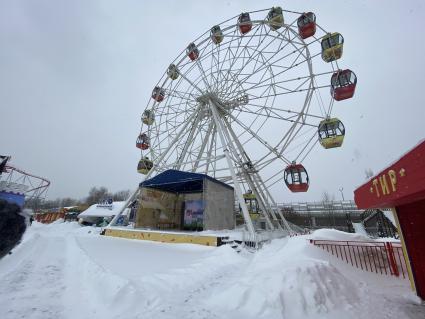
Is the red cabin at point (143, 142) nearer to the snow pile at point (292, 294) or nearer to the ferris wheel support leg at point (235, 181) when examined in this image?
the ferris wheel support leg at point (235, 181)

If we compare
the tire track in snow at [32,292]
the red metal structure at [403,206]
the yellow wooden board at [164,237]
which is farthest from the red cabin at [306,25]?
the tire track in snow at [32,292]

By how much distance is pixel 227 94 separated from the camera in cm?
1878

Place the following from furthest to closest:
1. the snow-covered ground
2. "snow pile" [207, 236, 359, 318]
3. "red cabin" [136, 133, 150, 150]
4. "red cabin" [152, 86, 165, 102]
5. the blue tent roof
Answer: "red cabin" [152, 86, 165, 102]
"red cabin" [136, 133, 150, 150]
the blue tent roof
"snow pile" [207, 236, 359, 318]
the snow-covered ground

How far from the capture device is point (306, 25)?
15906 millimetres

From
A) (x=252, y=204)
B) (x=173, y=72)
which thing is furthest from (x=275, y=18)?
(x=252, y=204)

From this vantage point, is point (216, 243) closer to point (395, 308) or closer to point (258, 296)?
point (258, 296)

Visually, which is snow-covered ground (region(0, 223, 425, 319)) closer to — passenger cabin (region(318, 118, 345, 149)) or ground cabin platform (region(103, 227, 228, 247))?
ground cabin platform (region(103, 227, 228, 247))

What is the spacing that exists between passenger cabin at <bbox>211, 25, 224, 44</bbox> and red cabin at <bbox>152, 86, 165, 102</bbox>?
20.4ft

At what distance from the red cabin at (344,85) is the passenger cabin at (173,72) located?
1257 centimetres

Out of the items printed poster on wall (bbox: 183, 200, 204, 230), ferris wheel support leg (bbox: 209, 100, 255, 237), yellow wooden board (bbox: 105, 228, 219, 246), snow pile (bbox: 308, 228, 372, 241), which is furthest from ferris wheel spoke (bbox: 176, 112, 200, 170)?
snow pile (bbox: 308, 228, 372, 241)

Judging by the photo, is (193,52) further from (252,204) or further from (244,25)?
(252,204)

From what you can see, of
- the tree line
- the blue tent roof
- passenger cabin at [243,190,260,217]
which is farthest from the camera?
the tree line

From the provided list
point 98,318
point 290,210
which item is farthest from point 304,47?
point 290,210

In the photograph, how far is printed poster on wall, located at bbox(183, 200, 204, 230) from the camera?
59.6ft
